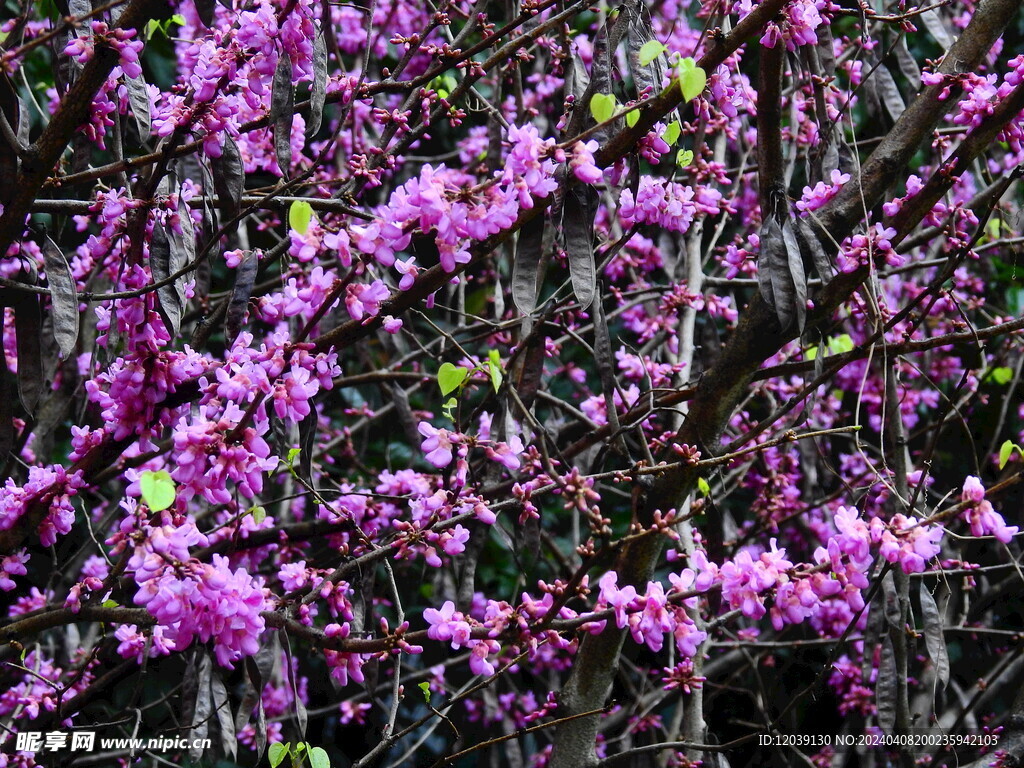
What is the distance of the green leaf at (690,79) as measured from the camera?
1406 millimetres

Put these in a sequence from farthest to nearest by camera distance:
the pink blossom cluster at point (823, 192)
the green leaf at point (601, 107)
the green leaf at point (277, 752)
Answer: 1. the pink blossom cluster at point (823, 192)
2. the green leaf at point (277, 752)
3. the green leaf at point (601, 107)

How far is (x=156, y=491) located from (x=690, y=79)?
976mm

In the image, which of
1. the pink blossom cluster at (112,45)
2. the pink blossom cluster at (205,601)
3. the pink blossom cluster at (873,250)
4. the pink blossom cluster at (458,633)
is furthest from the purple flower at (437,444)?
the pink blossom cluster at (873,250)

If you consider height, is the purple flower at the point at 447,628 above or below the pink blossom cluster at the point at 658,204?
below

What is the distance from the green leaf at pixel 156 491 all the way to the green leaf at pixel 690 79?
3.07 ft

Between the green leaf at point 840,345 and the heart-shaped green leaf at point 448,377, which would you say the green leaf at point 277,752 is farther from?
the green leaf at point 840,345

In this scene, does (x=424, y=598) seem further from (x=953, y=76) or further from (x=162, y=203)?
(x=953, y=76)

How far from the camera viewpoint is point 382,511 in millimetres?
2617

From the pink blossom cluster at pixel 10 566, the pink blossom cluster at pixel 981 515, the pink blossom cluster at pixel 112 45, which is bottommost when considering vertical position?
the pink blossom cluster at pixel 981 515

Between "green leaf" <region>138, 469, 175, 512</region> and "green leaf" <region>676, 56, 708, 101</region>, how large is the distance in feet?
3.07

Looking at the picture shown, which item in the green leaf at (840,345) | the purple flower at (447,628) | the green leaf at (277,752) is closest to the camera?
the purple flower at (447,628)

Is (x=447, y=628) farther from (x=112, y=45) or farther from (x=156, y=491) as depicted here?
(x=112, y=45)

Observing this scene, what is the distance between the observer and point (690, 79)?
141cm

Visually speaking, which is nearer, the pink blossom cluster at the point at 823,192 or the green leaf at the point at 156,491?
the green leaf at the point at 156,491
